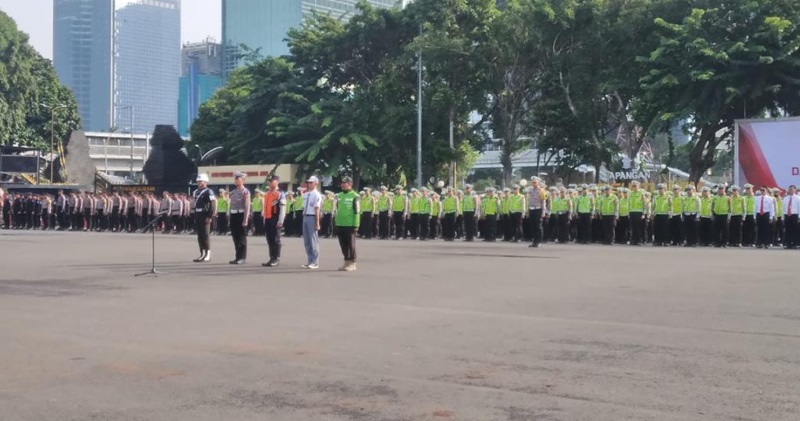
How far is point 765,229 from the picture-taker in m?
26.1

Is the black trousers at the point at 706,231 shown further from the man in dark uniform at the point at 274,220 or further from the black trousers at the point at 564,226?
the man in dark uniform at the point at 274,220

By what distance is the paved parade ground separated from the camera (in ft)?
21.8

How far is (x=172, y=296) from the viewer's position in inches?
512

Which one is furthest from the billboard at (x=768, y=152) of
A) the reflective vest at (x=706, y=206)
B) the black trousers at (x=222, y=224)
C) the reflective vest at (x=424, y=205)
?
the black trousers at (x=222, y=224)

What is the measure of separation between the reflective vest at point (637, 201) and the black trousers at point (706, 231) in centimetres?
168

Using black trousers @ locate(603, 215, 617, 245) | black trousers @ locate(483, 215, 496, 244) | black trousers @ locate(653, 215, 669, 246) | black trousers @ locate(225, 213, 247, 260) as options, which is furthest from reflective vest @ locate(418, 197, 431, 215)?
black trousers @ locate(225, 213, 247, 260)

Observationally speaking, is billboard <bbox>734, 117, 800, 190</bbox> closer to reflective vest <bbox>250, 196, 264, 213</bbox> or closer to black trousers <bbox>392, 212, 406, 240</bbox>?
black trousers <bbox>392, 212, 406, 240</bbox>

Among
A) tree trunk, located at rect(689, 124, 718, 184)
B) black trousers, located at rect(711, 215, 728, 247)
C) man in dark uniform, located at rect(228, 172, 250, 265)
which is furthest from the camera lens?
tree trunk, located at rect(689, 124, 718, 184)

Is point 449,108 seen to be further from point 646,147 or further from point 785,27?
point 646,147

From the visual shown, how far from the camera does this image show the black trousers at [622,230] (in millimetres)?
28250

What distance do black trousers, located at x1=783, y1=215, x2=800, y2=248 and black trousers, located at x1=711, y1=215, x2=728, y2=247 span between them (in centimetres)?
151

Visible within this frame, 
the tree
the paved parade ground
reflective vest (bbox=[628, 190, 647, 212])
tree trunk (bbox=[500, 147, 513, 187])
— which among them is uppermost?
the tree

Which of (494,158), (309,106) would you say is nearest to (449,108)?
(309,106)

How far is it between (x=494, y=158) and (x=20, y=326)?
260 feet
